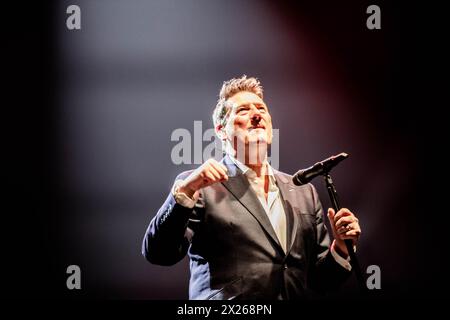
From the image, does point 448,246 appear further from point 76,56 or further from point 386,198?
point 76,56

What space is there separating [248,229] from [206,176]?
0.32 metres

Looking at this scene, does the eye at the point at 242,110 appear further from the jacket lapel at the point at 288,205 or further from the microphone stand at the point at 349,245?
the microphone stand at the point at 349,245

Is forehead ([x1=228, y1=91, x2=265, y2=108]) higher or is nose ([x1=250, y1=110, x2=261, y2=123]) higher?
forehead ([x1=228, y1=91, x2=265, y2=108])

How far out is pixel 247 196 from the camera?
1.87m

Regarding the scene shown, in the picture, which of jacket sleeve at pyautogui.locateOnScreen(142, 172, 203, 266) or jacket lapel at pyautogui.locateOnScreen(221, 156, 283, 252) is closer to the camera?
jacket sleeve at pyautogui.locateOnScreen(142, 172, 203, 266)

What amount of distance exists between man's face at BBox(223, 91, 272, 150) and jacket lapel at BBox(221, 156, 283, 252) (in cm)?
14

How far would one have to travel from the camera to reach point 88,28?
2619 millimetres

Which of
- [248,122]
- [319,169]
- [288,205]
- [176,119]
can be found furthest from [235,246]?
[176,119]

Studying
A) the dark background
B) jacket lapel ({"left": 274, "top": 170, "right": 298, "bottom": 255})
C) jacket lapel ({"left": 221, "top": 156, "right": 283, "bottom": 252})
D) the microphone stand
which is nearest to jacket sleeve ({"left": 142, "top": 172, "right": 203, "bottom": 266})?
jacket lapel ({"left": 221, "top": 156, "right": 283, "bottom": 252})

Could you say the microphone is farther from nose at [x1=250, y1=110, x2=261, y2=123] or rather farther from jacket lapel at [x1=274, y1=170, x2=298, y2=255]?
nose at [x1=250, y1=110, x2=261, y2=123]

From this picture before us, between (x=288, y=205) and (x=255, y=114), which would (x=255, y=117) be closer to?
(x=255, y=114)

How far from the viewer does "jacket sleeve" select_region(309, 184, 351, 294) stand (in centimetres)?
190
